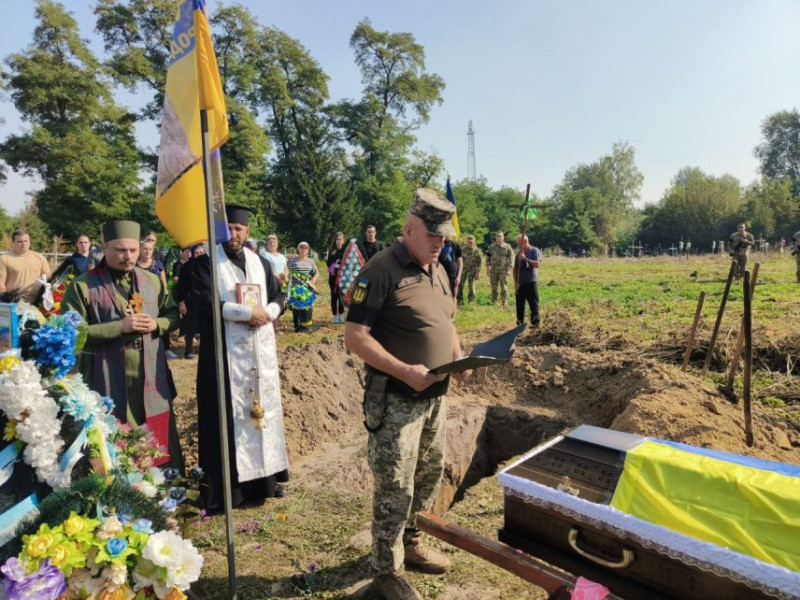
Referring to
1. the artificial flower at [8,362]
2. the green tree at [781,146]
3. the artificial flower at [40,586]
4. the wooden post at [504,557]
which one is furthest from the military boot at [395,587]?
the green tree at [781,146]

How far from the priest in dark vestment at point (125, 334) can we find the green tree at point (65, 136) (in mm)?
20972

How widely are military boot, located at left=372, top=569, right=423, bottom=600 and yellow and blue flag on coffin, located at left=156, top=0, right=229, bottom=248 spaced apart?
2.09m

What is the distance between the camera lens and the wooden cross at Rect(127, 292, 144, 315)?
3.48m

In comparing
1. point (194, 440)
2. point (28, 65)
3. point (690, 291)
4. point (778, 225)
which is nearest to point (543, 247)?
point (778, 225)

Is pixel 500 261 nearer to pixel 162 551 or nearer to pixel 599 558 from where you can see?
pixel 599 558

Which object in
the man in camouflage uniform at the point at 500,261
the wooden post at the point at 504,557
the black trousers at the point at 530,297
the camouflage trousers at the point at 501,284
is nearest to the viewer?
the wooden post at the point at 504,557

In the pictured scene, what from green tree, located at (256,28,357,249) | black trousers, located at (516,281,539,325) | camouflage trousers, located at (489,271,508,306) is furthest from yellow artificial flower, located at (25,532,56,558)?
green tree, located at (256,28,357,249)

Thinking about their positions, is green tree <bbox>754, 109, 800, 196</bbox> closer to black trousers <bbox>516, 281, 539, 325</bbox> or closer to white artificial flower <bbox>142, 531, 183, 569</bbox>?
black trousers <bbox>516, 281, 539, 325</bbox>

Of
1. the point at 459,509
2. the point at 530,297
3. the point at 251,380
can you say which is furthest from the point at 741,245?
the point at 251,380

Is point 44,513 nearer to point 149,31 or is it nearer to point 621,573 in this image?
point 621,573

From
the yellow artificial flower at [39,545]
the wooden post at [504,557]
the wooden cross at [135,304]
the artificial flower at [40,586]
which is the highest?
the wooden cross at [135,304]

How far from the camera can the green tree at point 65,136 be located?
69.0ft

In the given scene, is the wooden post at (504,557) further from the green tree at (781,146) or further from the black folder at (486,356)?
the green tree at (781,146)

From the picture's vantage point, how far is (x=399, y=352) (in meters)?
2.68
